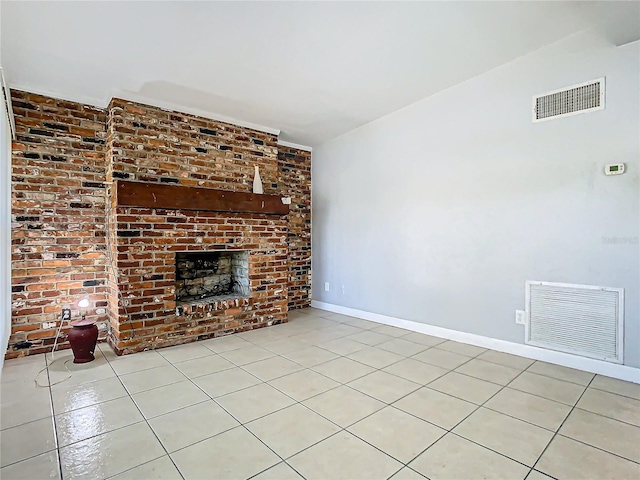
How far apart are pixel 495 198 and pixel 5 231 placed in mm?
4205

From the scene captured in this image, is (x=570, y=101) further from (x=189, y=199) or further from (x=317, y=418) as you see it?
(x=189, y=199)

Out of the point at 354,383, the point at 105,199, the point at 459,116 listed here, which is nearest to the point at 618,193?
the point at 459,116

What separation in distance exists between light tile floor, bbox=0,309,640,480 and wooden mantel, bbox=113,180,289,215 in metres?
1.42

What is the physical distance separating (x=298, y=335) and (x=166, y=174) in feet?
7.15

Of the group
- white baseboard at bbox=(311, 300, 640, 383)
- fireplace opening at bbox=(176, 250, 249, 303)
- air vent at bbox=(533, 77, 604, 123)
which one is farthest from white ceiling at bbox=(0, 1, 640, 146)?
white baseboard at bbox=(311, 300, 640, 383)

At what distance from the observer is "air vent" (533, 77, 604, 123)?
99.0 inches

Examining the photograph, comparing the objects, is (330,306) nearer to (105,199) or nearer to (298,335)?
(298,335)

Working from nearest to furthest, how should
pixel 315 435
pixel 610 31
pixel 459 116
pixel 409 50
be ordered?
pixel 315 435
pixel 610 31
pixel 409 50
pixel 459 116

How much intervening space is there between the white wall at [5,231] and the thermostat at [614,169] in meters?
4.42

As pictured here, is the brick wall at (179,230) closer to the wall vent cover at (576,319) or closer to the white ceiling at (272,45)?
the white ceiling at (272,45)

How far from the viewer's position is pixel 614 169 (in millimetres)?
2436

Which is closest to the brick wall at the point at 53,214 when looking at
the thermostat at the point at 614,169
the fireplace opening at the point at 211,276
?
the fireplace opening at the point at 211,276

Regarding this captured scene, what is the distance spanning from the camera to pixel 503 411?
6.64 feet

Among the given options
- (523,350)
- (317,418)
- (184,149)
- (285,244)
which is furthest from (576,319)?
(184,149)
